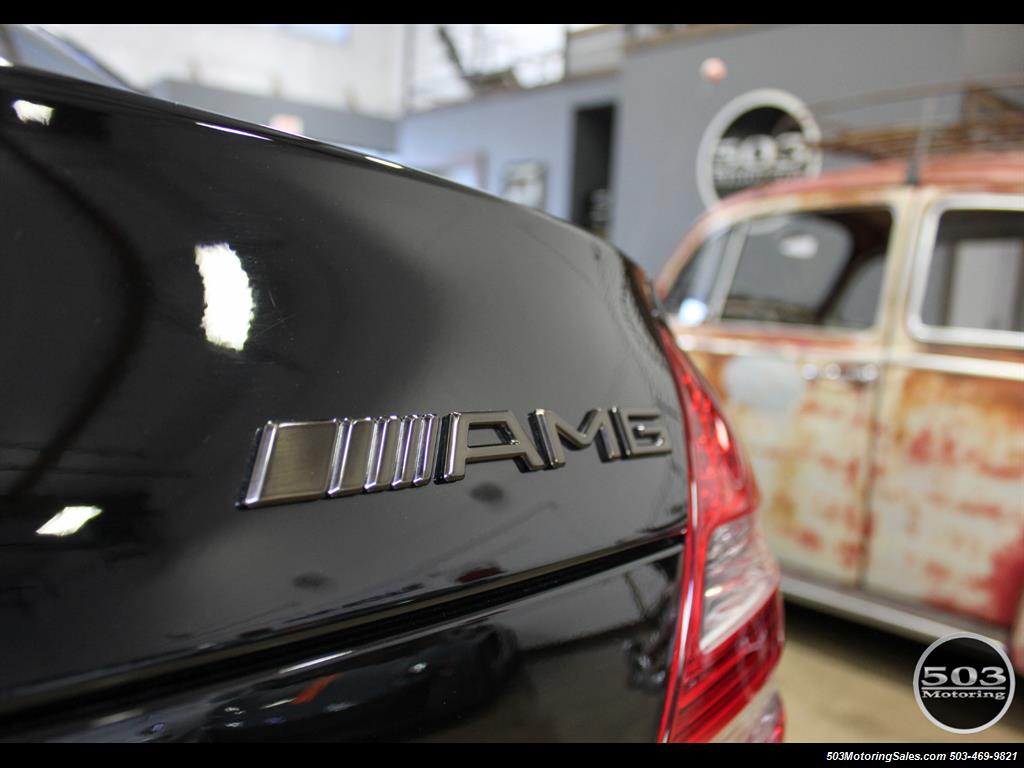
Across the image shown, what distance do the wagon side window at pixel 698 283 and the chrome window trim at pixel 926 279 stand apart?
0.76m

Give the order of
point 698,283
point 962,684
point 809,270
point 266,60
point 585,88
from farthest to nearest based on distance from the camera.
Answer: point 266,60 < point 585,88 < point 698,283 < point 809,270 < point 962,684

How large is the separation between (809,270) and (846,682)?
4.84 feet

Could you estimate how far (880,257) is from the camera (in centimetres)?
240

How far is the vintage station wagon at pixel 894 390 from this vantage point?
77.8 inches

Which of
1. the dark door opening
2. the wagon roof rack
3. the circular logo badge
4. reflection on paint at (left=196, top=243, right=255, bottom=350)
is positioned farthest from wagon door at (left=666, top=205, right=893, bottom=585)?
the dark door opening

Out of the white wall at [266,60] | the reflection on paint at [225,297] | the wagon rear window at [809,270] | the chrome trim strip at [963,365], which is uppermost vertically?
the white wall at [266,60]

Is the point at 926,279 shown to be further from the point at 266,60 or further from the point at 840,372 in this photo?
the point at 266,60

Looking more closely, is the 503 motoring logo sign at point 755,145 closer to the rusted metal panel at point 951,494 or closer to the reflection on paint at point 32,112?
the rusted metal panel at point 951,494

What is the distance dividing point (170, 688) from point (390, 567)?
0.15 m

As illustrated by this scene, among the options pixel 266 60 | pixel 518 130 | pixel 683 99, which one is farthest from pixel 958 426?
pixel 266 60

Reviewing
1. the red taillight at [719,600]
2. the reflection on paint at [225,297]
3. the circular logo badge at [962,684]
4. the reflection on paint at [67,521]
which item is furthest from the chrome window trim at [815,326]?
the reflection on paint at [67,521]

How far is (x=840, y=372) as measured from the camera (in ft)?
7.38

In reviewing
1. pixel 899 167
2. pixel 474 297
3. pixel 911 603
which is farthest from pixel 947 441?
pixel 474 297
